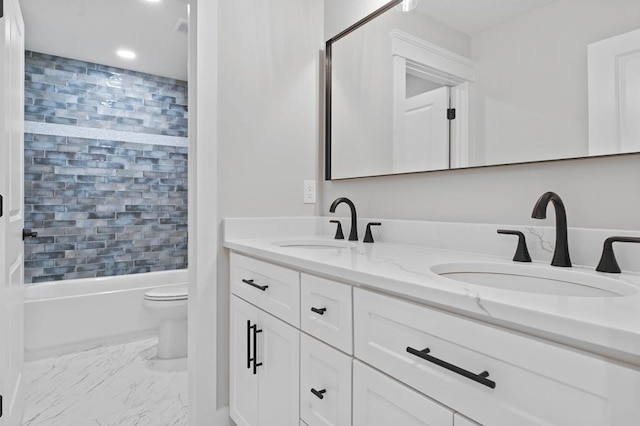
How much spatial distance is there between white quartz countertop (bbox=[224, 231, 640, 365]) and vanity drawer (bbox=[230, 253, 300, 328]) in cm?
10

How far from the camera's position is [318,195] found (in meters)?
1.98

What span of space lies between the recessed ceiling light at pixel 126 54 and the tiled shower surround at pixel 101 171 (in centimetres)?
32

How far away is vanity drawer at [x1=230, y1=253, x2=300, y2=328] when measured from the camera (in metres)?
1.16

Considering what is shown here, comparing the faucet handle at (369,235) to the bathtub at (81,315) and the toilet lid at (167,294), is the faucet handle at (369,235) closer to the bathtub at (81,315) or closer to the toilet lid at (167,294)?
the toilet lid at (167,294)

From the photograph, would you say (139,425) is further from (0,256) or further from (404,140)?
(404,140)

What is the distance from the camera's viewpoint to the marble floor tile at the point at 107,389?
1818 millimetres

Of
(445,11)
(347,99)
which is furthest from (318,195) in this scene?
(445,11)

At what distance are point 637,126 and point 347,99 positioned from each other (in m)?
1.17

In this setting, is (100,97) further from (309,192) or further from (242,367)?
(242,367)

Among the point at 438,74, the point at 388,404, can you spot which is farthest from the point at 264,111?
the point at 388,404

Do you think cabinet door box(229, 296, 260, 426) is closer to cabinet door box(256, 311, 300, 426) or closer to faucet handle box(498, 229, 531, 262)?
cabinet door box(256, 311, 300, 426)

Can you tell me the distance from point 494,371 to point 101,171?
12.2 ft

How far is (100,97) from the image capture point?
344 cm

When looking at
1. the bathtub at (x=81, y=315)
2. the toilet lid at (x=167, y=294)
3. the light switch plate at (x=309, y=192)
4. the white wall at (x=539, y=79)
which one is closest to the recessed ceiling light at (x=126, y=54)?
the bathtub at (x=81, y=315)
